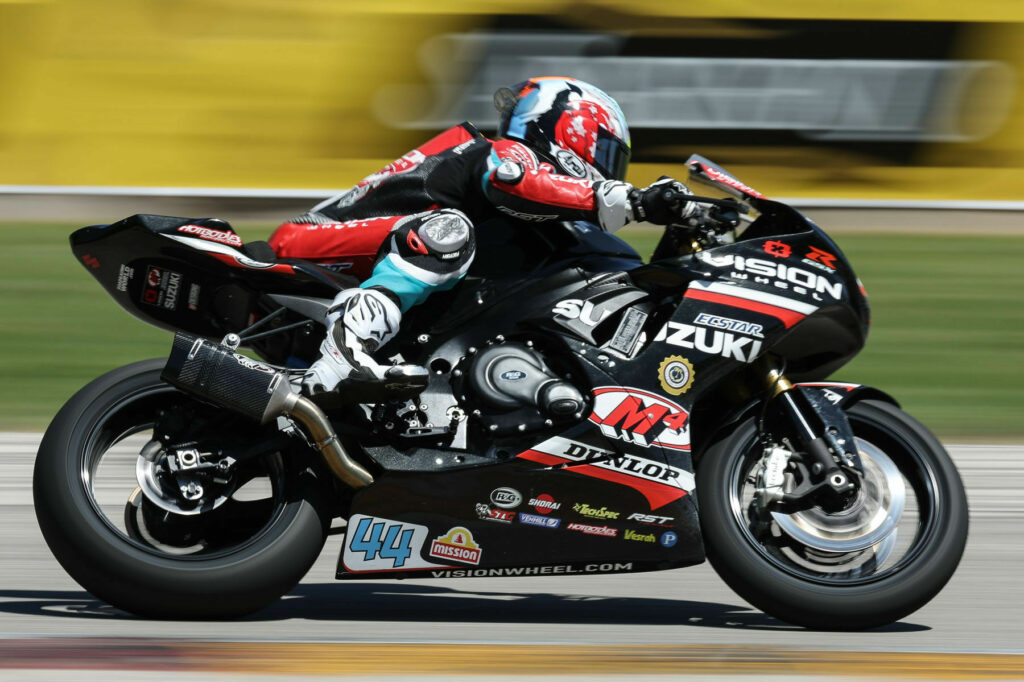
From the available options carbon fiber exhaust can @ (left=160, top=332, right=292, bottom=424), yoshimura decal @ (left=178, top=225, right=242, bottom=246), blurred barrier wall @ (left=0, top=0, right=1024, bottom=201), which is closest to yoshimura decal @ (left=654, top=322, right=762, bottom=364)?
carbon fiber exhaust can @ (left=160, top=332, right=292, bottom=424)

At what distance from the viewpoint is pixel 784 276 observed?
14.5 ft

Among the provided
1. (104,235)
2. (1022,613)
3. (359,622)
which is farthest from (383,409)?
(1022,613)

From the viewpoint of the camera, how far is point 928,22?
12.6 meters

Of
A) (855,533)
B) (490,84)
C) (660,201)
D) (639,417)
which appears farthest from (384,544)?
(490,84)

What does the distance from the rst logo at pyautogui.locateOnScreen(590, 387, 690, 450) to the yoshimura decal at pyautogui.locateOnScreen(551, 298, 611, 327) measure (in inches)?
8.6

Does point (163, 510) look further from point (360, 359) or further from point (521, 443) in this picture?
point (521, 443)

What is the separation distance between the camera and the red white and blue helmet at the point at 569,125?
15.0 feet

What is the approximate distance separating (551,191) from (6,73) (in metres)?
9.25

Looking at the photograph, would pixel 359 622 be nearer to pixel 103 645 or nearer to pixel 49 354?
pixel 103 645

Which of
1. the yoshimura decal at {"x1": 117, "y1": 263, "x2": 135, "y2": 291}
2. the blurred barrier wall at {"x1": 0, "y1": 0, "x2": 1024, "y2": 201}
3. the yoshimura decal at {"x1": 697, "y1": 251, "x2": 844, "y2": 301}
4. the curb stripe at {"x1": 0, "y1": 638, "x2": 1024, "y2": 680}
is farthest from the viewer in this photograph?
the blurred barrier wall at {"x1": 0, "y1": 0, "x2": 1024, "y2": 201}

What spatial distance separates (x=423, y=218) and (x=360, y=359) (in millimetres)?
470

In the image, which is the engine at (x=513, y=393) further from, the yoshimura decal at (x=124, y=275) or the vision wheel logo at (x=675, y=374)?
the yoshimura decal at (x=124, y=275)

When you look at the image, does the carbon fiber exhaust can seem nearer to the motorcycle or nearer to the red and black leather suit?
the motorcycle

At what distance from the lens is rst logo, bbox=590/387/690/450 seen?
4.32 meters
